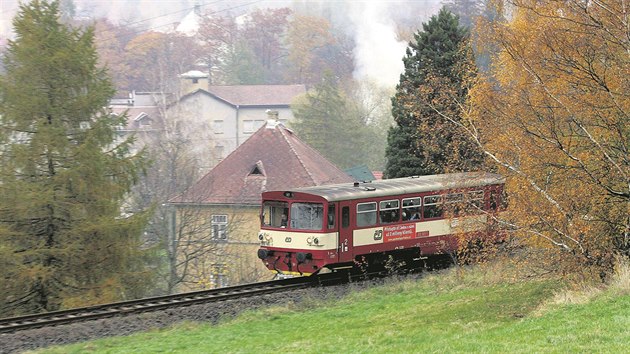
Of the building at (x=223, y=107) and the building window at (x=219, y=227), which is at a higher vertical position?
the building at (x=223, y=107)

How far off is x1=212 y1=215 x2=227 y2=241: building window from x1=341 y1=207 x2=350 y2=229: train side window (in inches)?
746

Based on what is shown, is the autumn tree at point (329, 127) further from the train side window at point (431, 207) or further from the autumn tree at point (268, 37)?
the autumn tree at point (268, 37)

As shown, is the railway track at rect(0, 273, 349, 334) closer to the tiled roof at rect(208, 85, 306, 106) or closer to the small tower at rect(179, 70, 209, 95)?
the tiled roof at rect(208, 85, 306, 106)

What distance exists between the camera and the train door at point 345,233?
2386 cm

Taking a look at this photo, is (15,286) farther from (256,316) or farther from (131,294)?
(256,316)

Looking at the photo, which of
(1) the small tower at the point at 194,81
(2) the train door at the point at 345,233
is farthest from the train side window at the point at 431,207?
(1) the small tower at the point at 194,81

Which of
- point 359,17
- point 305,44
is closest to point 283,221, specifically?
point 305,44

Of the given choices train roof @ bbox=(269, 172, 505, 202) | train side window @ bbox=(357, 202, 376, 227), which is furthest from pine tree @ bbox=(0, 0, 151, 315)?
train side window @ bbox=(357, 202, 376, 227)

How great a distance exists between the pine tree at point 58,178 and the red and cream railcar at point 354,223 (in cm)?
481

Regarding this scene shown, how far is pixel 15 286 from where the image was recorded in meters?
24.3

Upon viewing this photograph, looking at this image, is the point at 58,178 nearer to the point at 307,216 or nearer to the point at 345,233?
the point at 307,216

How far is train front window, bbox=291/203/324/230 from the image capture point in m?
23.7

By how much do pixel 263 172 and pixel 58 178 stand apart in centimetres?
2322

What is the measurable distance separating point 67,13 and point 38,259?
5181 inches
